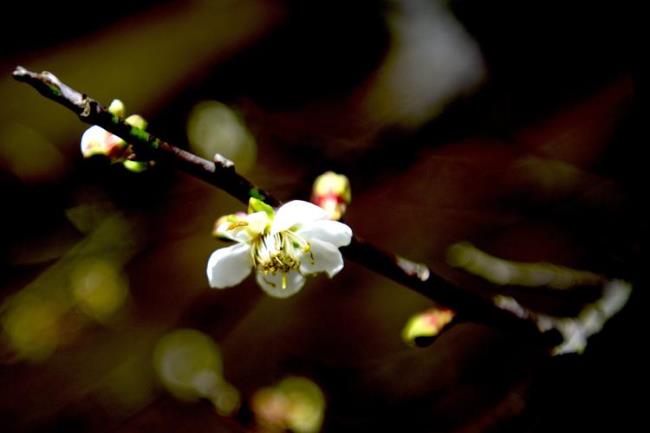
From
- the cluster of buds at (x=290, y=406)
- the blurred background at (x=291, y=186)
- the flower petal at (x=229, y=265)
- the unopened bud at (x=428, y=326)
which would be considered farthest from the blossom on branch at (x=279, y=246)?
the blurred background at (x=291, y=186)

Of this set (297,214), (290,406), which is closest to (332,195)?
(297,214)

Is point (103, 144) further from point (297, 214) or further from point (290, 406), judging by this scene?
point (290, 406)

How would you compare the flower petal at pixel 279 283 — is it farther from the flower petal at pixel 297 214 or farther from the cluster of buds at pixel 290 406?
the cluster of buds at pixel 290 406

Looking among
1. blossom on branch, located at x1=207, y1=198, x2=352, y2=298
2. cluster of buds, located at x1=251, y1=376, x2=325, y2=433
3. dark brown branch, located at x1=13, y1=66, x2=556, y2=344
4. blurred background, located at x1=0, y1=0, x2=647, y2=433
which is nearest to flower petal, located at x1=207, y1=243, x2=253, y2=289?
blossom on branch, located at x1=207, y1=198, x2=352, y2=298

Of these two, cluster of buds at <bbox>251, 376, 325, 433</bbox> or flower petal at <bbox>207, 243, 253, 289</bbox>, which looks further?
cluster of buds at <bbox>251, 376, 325, 433</bbox>

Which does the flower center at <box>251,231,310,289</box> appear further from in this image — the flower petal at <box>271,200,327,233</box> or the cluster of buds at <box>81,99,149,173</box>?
the cluster of buds at <box>81,99,149,173</box>
